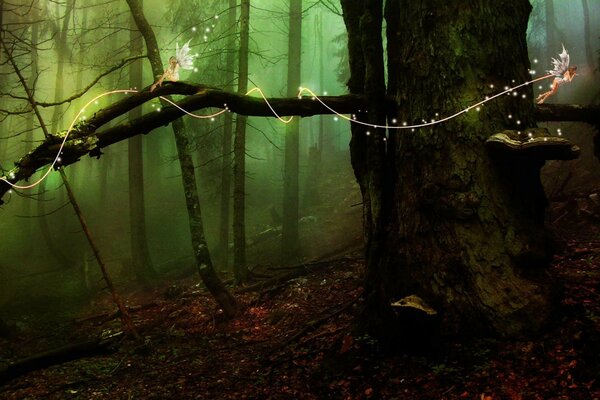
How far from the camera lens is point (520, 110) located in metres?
4.23

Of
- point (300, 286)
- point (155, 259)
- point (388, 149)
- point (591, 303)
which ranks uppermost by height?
point (388, 149)

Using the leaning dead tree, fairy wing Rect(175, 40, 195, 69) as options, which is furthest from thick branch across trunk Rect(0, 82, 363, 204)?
fairy wing Rect(175, 40, 195, 69)

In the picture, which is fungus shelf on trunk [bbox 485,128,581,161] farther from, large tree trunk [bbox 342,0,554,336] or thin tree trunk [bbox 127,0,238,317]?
thin tree trunk [bbox 127,0,238,317]

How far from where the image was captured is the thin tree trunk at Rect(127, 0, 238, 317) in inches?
356

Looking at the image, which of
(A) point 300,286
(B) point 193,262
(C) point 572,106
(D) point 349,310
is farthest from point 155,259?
(C) point 572,106

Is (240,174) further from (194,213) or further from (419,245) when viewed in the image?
(419,245)

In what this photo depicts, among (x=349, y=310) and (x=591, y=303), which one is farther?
(x=349, y=310)

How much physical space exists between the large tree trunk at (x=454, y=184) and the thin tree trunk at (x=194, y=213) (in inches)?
200

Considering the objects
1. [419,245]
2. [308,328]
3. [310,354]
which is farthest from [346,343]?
[419,245]

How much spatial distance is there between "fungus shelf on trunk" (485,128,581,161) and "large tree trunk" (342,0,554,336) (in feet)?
0.86

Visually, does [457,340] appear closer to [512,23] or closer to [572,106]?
[512,23]

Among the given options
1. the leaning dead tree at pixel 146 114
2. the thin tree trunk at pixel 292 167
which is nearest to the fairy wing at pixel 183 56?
the leaning dead tree at pixel 146 114

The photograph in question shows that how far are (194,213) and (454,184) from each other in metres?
7.01

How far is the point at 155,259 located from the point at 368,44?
17.6m
